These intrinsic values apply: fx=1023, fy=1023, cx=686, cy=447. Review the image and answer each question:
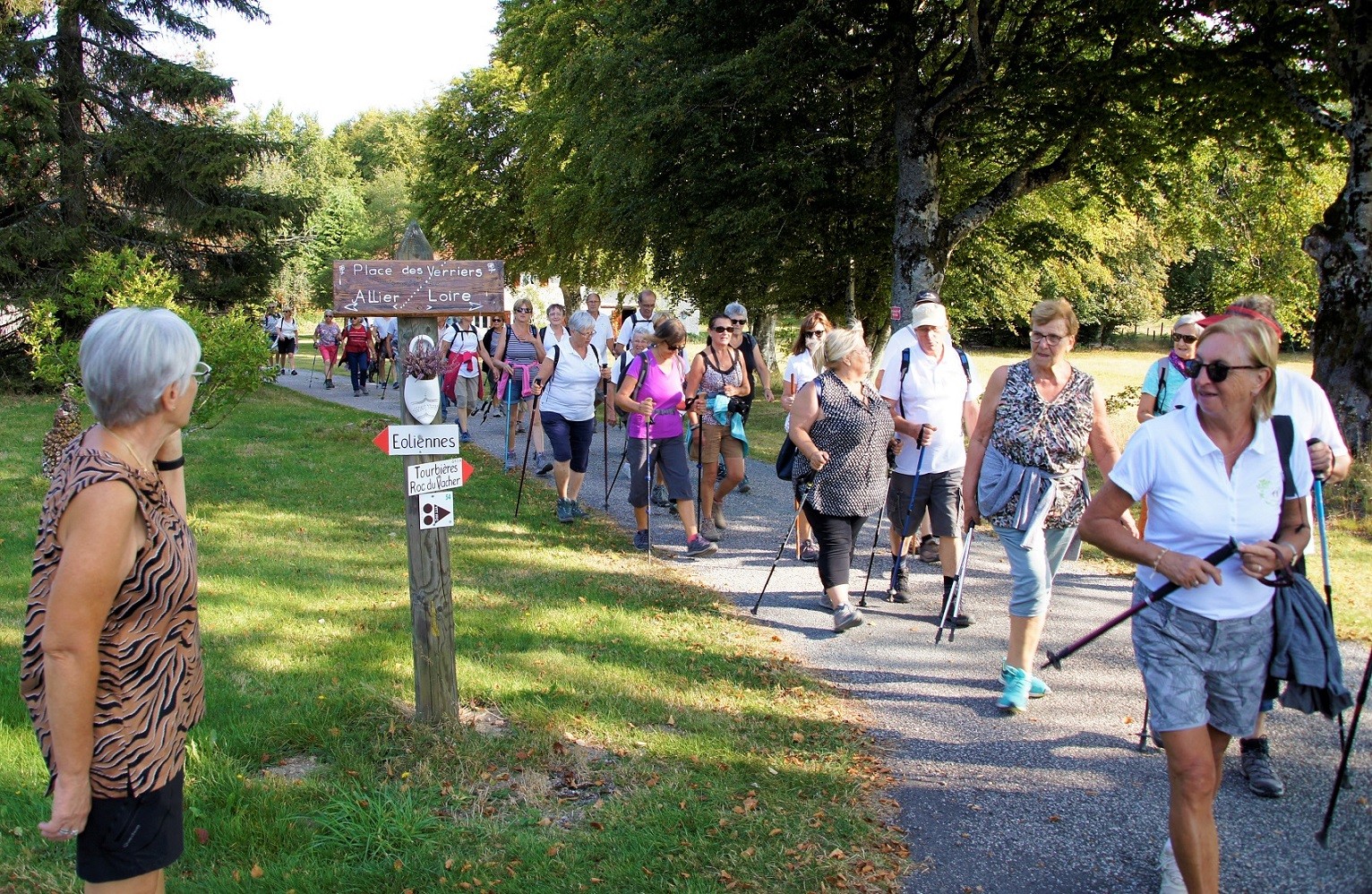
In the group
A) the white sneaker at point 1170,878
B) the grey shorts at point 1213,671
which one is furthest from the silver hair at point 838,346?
the white sneaker at point 1170,878

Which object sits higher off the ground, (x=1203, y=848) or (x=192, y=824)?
(x=1203, y=848)

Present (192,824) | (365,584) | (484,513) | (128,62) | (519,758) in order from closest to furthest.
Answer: (192,824), (519,758), (365,584), (484,513), (128,62)

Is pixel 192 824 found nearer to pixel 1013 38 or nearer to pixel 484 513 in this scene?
pixel 484 513

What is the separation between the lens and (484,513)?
980 cm

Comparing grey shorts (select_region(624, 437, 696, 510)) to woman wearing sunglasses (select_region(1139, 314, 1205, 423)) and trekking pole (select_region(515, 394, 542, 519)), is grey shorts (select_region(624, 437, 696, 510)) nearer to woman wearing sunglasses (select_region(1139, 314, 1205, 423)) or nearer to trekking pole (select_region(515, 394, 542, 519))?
trekking pole (select_region(515, 394, 542, 519))

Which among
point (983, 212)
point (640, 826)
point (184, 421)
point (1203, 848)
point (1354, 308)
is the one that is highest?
point (983, 212)

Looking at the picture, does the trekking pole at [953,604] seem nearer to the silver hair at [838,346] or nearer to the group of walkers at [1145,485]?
the group of walkers at [1145,485]

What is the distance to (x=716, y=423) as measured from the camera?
9.22m

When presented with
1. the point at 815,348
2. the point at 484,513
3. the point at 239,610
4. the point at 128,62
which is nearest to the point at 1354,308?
the point at 815,348

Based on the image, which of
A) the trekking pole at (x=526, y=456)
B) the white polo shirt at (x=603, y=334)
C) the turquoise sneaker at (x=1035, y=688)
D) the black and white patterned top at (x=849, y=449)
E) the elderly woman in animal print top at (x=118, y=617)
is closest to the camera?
the elderly woman in animal print top at (x=118, y=617)

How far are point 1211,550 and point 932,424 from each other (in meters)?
3.69

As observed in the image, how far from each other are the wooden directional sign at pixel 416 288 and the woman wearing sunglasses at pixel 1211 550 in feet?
9.19

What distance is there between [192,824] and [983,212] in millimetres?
14389

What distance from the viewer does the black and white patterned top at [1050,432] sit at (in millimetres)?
5164
